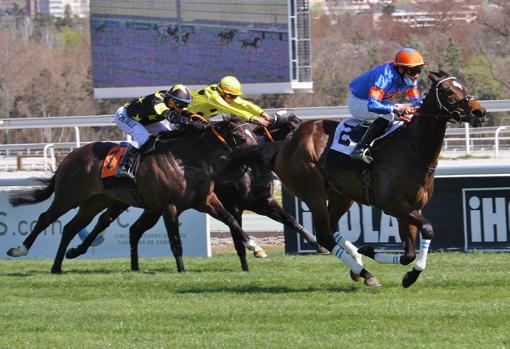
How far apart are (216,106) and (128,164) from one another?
1.08 metres

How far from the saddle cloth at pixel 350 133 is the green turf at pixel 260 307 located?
116cm

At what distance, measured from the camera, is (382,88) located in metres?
9.56

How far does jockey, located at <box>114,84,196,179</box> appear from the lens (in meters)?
11.4

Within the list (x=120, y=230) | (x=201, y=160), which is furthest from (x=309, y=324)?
(x=120, y=230)

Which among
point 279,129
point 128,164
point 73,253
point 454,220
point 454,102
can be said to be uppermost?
point 454,102

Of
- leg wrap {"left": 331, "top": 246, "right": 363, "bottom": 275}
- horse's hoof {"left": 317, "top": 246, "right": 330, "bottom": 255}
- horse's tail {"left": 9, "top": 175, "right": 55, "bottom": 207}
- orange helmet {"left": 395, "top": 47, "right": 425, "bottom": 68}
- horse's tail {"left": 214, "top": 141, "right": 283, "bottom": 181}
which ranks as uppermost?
orange helmet {"left": 395, "top": 47, "right": 425, "bottom": 68}

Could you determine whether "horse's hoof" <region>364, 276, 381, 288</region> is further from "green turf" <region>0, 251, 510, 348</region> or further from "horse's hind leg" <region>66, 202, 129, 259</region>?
"horse's hind leg" <region>66, 202, 129, 259</region>

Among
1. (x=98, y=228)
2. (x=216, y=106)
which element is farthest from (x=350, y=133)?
(x=98, y=228)

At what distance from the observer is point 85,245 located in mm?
12234

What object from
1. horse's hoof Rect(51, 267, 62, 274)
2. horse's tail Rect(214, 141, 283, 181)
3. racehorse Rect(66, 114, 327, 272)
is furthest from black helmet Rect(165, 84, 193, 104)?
horse's hoof Rect(51, 267, 62, 274)

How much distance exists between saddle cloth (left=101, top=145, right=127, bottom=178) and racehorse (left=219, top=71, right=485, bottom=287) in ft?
6.37

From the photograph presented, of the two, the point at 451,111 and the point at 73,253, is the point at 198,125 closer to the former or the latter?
the point at 73,253

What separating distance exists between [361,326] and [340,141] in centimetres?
247

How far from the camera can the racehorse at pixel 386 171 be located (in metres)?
9.33
